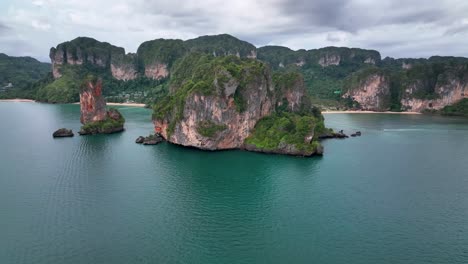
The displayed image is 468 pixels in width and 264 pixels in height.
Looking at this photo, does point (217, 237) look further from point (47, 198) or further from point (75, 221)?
point (47, 198)

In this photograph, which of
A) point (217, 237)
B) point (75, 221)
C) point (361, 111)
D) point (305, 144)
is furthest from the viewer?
point (361, 111)

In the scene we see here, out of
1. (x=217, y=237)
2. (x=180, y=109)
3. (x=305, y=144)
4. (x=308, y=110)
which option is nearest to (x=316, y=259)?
(x=217, y=237)

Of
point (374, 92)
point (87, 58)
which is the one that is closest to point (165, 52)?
point (87, 58)

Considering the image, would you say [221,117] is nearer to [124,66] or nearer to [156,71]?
[156,71]

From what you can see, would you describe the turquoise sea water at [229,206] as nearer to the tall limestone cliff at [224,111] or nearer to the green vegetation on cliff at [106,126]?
the tall limestone cliff at [224,111]

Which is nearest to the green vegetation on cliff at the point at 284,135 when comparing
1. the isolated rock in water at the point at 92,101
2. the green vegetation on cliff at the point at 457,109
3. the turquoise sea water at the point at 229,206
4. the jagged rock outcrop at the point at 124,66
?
the turquoise sea water at the point at 229,206

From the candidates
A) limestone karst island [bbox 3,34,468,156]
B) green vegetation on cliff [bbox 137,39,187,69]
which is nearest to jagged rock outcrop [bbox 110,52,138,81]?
limestone karst island [bbox 3,34,468,156]

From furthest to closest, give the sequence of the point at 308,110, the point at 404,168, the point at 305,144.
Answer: the point at 308,110 → the point at 305,144 → the point at 404,168

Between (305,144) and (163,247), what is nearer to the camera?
(163,247)
